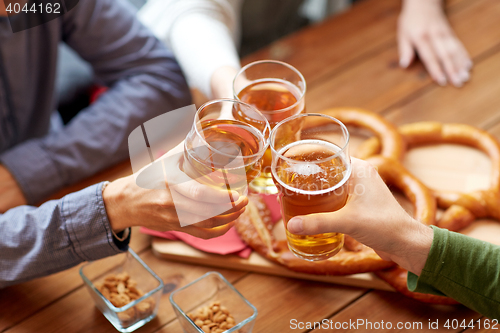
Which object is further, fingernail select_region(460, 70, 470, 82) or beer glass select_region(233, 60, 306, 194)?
fingernail select_region(460, 70, 470, 82)

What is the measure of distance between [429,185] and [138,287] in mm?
794

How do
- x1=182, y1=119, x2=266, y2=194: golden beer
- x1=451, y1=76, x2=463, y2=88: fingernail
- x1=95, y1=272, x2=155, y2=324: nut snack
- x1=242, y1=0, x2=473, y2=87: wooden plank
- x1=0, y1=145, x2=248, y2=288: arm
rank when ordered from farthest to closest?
x1=242, y1=0, x2=473, y2=87: wooden plank
x1=451, y1=76, x2=463, y2=88: fingernail
x1=95, y1=272, x2=155, y2=324: nut snack
x1=0, y1=145, x2=248, y2=288: arm
x1=182, y1=119, x2=266, y2=194: golden beer

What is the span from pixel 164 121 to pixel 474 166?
0.85m

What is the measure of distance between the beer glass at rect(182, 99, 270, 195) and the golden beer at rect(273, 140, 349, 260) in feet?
0.17

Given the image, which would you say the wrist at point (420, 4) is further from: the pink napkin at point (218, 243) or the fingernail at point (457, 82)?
the pink napkin at point (218, 243)

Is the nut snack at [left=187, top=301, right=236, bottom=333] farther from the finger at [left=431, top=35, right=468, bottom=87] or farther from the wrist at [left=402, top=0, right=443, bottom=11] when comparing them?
the wrist at [left=402, top=0, right=443, bottom=11]

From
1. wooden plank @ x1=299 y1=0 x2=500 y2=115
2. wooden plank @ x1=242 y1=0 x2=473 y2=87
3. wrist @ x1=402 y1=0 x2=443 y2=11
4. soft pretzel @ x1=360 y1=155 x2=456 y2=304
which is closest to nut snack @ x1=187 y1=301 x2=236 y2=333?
soft pretzel @ x1=360 y1=155 x2=456 y2=304

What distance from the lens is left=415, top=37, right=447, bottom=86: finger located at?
1622mm

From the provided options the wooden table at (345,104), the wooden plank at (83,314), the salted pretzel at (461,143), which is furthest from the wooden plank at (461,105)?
the wooden plank at (83,314)

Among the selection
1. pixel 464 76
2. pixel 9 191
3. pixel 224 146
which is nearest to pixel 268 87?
pixel 224 146

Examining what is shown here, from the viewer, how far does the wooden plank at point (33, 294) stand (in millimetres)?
1084

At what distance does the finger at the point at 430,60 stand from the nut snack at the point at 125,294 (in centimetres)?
118

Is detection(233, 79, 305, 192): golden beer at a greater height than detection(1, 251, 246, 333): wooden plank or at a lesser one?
greater

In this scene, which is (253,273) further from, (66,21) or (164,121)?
(66,21)
